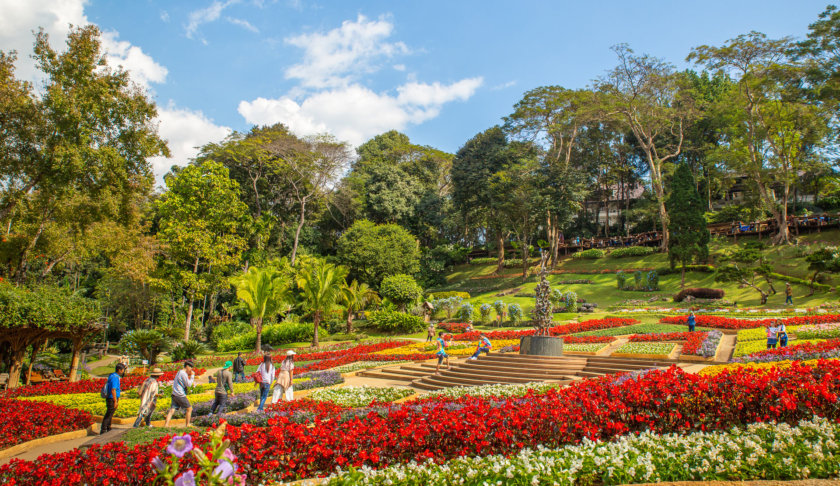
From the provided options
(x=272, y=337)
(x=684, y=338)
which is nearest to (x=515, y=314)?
(x=684, y=338)

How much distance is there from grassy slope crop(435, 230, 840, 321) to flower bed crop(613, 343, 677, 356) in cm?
1055

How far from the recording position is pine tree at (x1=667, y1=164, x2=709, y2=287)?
107ft

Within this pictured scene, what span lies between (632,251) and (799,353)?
3088 cm

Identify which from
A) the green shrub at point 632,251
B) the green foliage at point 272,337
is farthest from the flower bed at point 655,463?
the green shrub at point 632,251

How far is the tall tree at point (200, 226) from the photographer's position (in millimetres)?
30750

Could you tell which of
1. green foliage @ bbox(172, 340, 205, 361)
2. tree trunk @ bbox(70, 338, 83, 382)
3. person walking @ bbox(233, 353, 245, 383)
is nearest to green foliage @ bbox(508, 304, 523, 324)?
person walking @ bbox(233, 353, 245, 383)

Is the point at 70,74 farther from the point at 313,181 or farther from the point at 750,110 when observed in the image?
the point at 750,110

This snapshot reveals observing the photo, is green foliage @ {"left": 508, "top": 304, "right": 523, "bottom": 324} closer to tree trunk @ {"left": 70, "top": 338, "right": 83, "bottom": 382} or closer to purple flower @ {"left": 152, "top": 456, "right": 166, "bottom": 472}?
tree trunk @ {"left": 70, "top": 338, "right": 83, "bottom": 382}

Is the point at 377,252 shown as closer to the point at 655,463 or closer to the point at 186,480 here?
the point at 655,463

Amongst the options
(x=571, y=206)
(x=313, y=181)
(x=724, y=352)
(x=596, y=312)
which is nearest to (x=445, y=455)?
(x=724, y=352)

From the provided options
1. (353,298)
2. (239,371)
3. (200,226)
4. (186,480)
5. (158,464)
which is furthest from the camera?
(200,226)

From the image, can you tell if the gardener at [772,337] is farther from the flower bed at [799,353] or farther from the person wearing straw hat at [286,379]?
the person wearing straw hat at [286,379]

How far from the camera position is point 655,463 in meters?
5.17

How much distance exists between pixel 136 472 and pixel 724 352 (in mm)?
15417
